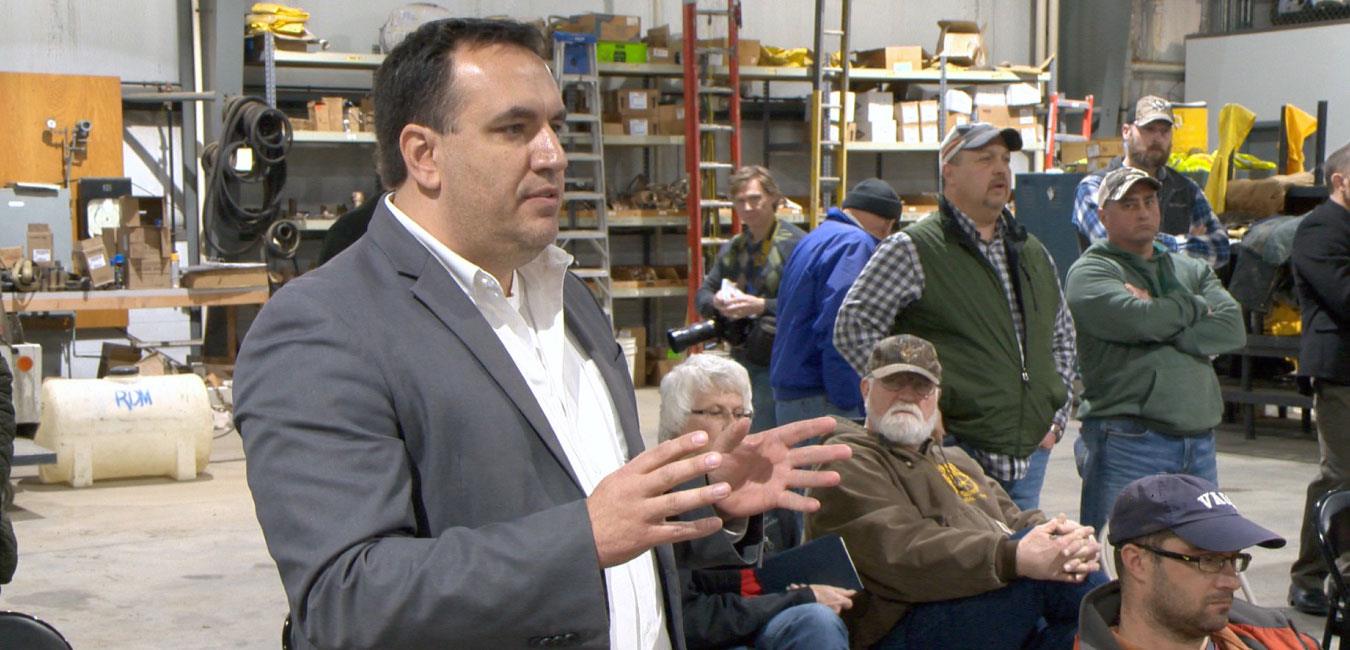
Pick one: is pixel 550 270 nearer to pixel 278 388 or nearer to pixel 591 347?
pixel 591 347

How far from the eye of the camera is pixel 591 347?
1.60 metres

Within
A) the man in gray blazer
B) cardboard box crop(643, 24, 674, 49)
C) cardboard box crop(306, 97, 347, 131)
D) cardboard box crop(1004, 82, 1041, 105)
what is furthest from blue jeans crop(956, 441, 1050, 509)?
cardboard box crop(1004, 82, 1041, 105)

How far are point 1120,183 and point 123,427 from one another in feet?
16.9

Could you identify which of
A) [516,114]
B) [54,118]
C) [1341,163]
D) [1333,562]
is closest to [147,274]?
[54,118]

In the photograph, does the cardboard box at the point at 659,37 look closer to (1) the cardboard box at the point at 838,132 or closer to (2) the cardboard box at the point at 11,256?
(1) the cardboard box at the point at 838,132

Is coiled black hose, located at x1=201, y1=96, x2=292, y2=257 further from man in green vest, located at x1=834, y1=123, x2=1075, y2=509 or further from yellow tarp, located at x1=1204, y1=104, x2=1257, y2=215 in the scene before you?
man in green vest, located at x1=834, y1=123, x2=1075, y2=509

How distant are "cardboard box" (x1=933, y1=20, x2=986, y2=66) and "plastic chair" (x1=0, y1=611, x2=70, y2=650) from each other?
10.7 meters

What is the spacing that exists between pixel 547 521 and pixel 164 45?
10.4 m

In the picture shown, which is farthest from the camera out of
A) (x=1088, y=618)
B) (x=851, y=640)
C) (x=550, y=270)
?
(x=851, y=640)

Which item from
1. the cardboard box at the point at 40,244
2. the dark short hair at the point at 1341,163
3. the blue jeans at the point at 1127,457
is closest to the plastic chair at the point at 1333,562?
the blue jeans at the point at 1127,457

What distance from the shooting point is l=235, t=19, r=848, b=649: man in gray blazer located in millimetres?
1211

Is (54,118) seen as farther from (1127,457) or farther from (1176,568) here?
(1176,568)

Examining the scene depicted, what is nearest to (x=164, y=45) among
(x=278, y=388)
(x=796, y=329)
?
(x=796, y=329)

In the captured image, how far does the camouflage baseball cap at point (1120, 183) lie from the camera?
422cm
